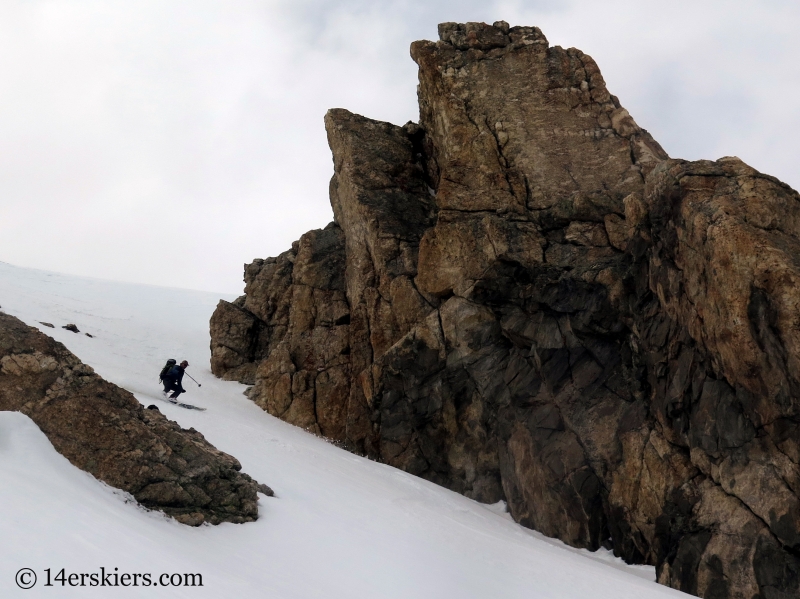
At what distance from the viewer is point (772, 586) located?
46.7ft

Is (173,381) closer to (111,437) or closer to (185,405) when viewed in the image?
(185,405)

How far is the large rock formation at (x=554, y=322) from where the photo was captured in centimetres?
1555

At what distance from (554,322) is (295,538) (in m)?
12.1

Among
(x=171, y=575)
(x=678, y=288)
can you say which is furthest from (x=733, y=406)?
(x=171, y=575)

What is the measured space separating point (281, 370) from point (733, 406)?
20063 mm

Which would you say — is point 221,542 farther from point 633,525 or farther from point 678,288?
point 678,288

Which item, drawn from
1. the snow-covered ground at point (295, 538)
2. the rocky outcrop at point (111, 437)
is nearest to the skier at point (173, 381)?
the snow-covered ground at point (295, 538)

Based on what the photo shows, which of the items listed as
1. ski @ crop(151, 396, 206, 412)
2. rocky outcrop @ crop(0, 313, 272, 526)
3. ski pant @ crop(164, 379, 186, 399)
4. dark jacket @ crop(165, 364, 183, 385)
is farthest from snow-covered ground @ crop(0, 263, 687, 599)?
dark jacket @ crop(165, 364, 183, 385)

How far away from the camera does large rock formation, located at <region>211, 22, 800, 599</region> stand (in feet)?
51.0

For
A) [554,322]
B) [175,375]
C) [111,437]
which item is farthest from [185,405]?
[554,322]

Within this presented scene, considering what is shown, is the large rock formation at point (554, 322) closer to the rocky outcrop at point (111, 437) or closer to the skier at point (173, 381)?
the skier at point (173, 381)

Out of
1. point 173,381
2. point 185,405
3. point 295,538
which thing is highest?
point 173,381

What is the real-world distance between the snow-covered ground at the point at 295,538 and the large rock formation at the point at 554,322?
1.89 meters

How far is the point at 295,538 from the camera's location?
45.3 ft
